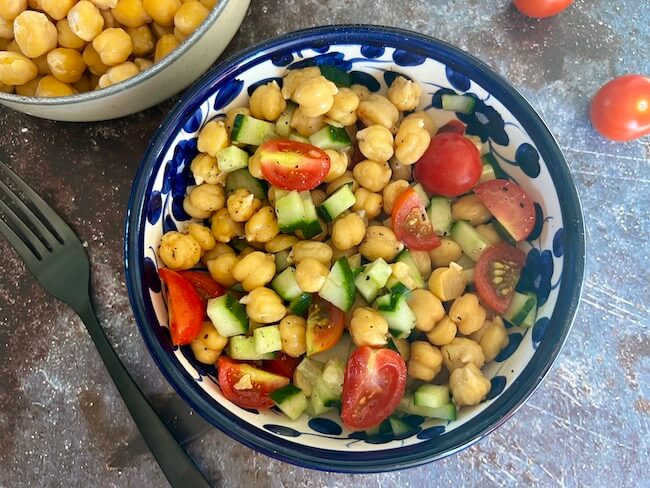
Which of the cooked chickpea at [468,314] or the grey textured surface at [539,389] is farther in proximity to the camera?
the grey textured surface at [539,389]

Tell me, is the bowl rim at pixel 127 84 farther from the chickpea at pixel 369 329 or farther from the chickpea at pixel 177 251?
the chickpea at pixel 369 329

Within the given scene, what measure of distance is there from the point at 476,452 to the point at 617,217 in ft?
2.19

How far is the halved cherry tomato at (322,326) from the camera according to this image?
48.9 inches

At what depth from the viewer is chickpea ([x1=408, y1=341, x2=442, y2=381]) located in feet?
4.18

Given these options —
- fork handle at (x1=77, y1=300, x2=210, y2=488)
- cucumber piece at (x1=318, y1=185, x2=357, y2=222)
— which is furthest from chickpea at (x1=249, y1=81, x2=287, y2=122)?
fork handle at (x1=77, y1=300, x2=210, y2=488)

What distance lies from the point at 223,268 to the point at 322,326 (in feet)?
0.79

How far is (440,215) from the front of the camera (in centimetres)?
135

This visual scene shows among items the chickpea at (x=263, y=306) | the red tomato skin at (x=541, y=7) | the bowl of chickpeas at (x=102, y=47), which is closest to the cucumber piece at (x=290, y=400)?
the chickpea at (x=263, y=306)

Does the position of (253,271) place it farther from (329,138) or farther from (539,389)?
(539,389)

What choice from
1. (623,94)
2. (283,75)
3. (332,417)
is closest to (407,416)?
(332,417)

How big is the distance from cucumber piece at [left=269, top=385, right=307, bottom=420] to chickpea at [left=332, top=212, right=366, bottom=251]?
0.30 metres

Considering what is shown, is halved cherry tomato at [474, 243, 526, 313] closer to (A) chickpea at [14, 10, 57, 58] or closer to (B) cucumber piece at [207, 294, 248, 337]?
(B) cucumber piece at [207, 294, 248, 337]

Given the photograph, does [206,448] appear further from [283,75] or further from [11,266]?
[283,75]

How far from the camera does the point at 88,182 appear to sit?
1.57m
